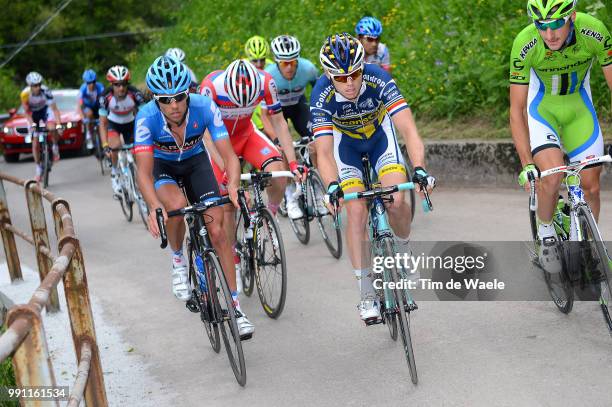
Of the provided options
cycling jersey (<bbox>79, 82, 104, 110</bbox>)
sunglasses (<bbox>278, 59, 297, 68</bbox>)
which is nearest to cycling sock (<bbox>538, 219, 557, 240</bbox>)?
sunglasses (<bbox>278, 59, 297, 68</bbox>)

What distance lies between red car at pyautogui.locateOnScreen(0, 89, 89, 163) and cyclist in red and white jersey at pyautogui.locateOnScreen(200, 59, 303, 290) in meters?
16.2

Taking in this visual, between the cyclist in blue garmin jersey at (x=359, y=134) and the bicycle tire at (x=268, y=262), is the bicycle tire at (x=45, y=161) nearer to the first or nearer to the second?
the bicycle tire at (x=268, y=262)

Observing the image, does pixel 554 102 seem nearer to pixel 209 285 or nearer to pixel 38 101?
pixel 209 285

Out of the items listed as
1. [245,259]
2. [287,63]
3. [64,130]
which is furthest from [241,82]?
[64,130]

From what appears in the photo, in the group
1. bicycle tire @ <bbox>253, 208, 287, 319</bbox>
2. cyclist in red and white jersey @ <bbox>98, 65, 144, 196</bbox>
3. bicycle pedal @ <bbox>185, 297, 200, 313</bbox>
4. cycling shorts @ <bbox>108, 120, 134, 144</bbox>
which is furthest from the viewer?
cycling shorts @ <bbox>108, 120, 134, 144</bbox>

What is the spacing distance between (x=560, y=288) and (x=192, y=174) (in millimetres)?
2819

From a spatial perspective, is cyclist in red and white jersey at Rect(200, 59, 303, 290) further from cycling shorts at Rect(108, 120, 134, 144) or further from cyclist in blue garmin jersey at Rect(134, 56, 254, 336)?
cycling shorts at Rect(108, 120, 134, 144)

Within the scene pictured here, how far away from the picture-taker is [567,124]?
6.43 m

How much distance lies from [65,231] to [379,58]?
731cm

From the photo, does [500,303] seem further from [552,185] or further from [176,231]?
[176,231]

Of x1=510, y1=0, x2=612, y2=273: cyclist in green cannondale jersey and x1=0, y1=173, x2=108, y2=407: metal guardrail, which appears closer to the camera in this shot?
x1=0, y1=173, x2=108, y2=407: metal guardrail

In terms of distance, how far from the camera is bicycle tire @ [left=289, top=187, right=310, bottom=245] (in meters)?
10.1

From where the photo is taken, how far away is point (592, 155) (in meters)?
6.20

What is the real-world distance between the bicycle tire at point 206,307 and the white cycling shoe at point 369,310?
1021 millimetres
